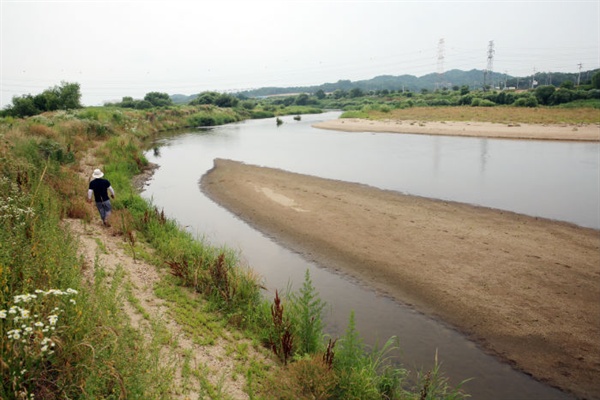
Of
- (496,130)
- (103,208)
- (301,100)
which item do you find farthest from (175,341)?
(301,100)

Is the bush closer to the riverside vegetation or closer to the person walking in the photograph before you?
the riverside vegetation

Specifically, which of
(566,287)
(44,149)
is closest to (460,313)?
(566,287)

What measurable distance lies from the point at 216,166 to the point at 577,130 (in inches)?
1647

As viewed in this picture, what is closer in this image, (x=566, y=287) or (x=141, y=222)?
(x=566, y=287)

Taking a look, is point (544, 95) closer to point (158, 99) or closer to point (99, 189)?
point (99, 189)

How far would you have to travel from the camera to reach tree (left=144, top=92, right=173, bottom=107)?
361ft

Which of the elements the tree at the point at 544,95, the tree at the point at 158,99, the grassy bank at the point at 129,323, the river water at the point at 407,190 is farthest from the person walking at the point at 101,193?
the tree at the point at 158,99

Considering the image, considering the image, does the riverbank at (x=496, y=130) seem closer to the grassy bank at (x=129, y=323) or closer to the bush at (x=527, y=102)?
the bush at (x=527, y=102)

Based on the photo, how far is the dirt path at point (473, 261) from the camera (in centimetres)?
783

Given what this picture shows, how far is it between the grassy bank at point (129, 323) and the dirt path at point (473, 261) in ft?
8.01

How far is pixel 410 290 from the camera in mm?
10195

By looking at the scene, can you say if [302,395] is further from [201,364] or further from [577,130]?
[577,130]

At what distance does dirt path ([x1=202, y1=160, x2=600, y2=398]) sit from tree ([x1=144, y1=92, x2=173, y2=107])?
10271 cm

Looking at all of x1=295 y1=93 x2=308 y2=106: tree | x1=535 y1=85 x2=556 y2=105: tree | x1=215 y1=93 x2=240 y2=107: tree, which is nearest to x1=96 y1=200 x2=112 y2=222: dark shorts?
x1=535 y1=85 x2=556 y2=105: tree
